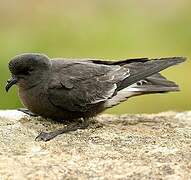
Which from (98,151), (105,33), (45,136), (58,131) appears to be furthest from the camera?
(105,33)

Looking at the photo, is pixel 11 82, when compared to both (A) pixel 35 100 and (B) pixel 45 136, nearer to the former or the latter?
(A) pixel 35 100

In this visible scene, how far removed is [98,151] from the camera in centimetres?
510

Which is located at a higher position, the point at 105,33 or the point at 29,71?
the point at 29,71

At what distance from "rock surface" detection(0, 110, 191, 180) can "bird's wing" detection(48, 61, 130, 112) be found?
219 mm

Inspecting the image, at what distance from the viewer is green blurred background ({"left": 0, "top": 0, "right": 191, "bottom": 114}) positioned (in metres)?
10.9

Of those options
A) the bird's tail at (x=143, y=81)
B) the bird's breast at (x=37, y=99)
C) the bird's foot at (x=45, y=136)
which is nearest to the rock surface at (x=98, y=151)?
the bird's foot at (x=45, y=136)

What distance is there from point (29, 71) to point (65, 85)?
32cm

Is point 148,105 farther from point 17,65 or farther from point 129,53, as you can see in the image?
point 17,65

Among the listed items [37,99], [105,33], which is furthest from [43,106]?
[105,33]

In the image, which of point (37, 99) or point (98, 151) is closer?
point (98, 151)

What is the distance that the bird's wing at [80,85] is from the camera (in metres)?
5.68

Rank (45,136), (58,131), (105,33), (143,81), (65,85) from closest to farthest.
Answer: (45,136), (58,131), (65,85), (143,81), (105,33)

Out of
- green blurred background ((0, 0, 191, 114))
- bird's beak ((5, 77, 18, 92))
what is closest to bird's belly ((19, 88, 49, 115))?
bird's beak ((5, 77, 18, 92))

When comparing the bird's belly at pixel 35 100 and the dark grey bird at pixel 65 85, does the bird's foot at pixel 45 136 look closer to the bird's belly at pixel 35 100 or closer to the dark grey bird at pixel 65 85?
the dark grey bird at pixel 65 85
